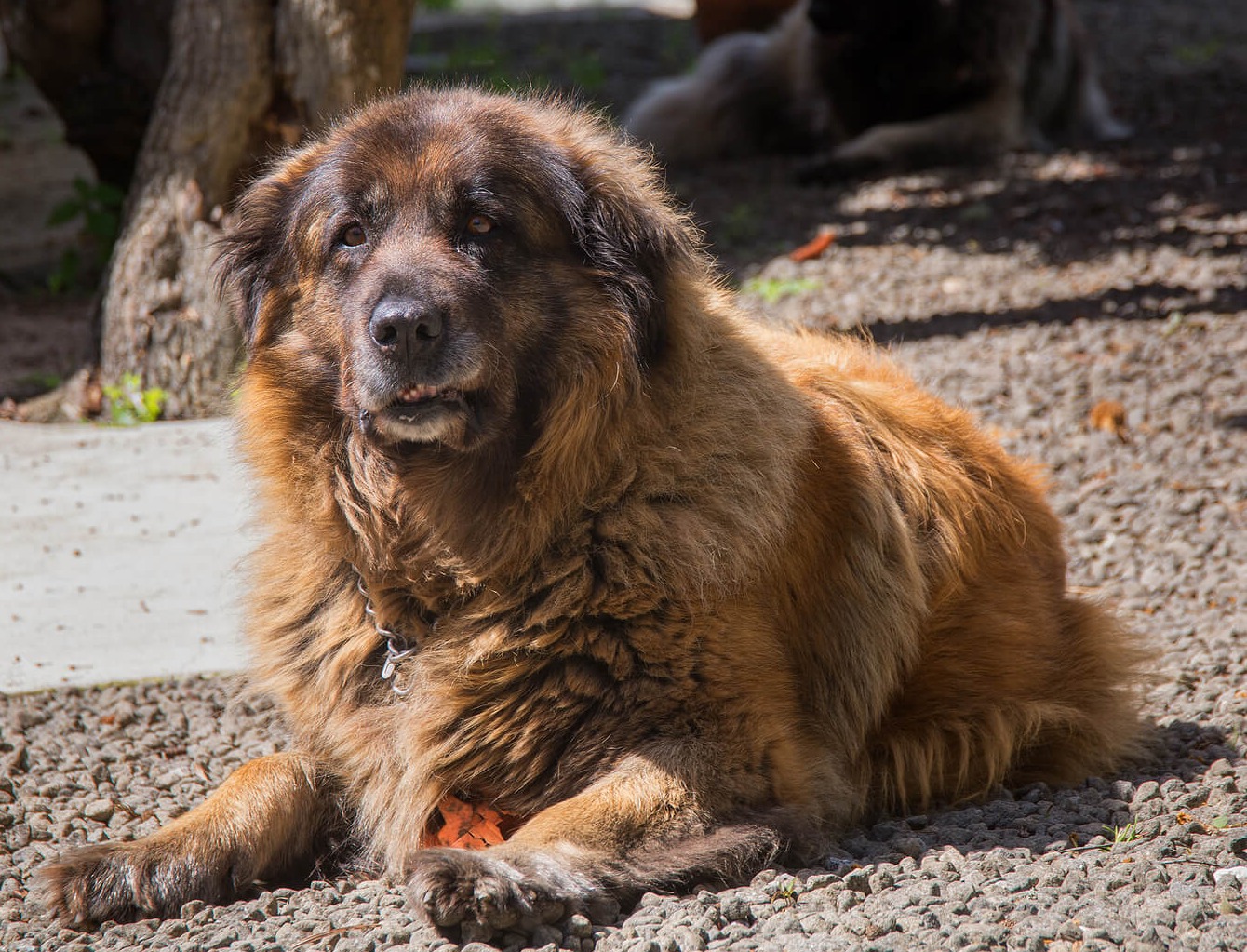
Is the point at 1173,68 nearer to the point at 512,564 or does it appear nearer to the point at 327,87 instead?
the point at 327,87

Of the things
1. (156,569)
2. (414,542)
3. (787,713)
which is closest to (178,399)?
(156,569)

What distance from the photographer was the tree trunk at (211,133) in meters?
5.94

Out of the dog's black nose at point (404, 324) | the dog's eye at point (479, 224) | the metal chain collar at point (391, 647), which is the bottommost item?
the metal chain collar at point (391, 647)

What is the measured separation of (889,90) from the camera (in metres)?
10.1

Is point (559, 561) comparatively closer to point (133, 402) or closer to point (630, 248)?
point (630, 248)

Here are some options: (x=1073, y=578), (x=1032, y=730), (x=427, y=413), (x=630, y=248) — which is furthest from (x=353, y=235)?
(x=1073, y=578)

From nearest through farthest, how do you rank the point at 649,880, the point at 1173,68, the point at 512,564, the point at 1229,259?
the point at 649,880, the point at 512,564, the point at 1229,259, the point at 1173,68

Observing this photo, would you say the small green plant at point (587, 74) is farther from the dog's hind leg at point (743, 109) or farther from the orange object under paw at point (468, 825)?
the orange object under paw at point (468, 825)

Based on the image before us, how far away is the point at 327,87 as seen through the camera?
235 inches

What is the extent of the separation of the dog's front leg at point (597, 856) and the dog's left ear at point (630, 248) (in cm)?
105

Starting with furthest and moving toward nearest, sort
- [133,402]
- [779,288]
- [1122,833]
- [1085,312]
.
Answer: [779,288], [1085,312], [133,402], [1122,833]

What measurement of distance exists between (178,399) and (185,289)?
0.52 metres

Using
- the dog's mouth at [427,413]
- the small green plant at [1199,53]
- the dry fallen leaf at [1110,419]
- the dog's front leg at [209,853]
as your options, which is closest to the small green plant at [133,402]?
the dog's front leg at [209,853]

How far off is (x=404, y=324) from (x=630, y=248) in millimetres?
623
